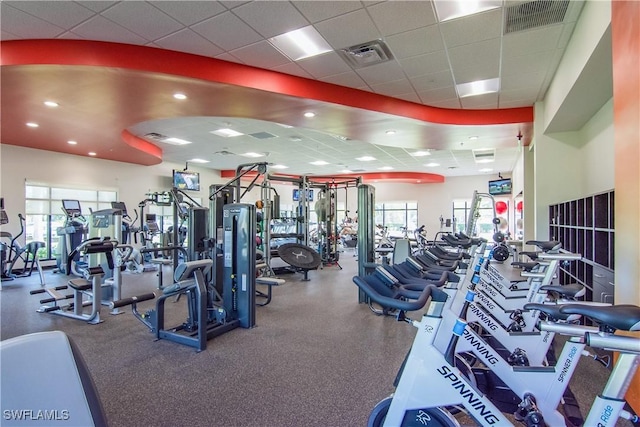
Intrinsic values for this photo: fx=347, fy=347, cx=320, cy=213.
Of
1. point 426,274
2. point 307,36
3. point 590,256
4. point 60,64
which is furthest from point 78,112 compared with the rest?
point 590,256

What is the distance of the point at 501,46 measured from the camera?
13.0 ft

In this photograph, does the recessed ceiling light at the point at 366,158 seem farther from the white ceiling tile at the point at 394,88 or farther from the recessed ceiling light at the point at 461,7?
the recessed ceiling light at the point at 461,7

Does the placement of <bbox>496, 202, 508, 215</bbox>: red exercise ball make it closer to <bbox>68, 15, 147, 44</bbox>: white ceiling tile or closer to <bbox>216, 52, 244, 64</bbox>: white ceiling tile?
<bbox>216, 52, 244, 64</bbox>: white ceiling tile

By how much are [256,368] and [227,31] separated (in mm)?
3363

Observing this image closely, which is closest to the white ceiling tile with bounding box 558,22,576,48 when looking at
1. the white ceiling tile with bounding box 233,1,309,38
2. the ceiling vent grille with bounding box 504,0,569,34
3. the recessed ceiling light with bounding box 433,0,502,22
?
the ceiling vent grille with bounding box 504,0,569,34

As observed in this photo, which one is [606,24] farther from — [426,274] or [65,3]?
[65,3]

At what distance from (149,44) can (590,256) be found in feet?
17.4

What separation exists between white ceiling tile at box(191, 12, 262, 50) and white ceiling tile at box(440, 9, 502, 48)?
2.03 meters

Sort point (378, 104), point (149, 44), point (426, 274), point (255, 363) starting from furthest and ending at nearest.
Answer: point (378, 104) → point (149, 44) → point (255, 363) → point (426, 274)

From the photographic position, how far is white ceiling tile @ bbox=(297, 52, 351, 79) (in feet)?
13.9

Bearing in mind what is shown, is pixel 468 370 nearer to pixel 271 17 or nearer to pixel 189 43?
pixel 271 17

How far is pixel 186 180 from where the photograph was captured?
37.0 ft

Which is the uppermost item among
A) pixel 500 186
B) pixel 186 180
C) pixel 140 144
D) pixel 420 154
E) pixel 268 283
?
pixel 420 154

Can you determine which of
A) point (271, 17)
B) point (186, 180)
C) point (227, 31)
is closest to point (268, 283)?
point (227, 31)
